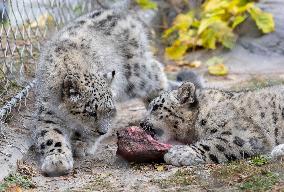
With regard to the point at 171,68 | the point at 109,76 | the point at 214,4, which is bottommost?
the point at 171,68

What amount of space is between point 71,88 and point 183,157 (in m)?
1.29

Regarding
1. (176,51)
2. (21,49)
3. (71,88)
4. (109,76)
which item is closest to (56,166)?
(71,88)

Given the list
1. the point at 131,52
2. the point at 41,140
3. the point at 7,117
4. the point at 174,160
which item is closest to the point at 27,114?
the point at 7,117

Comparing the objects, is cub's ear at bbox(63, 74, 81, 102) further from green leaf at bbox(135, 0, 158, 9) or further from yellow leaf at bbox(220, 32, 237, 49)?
→ green leaf at bbox(135, 0, 158, 9)

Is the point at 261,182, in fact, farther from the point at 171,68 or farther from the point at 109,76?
the point at 171,68

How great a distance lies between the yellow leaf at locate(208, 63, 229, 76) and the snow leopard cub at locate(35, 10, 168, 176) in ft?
9.15

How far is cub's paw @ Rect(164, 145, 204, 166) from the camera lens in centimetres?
653

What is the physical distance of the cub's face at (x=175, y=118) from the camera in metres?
7.08

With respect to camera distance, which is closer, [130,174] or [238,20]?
[130,174]

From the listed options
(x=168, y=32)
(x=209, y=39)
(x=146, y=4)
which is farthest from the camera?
(x=146, y=4)

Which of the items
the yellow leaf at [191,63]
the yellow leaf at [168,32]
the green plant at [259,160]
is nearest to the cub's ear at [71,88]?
the green plant at [259,160]

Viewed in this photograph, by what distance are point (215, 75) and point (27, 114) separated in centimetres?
376

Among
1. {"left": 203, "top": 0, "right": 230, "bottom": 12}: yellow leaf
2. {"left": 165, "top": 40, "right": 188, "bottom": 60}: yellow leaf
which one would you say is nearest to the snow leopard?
{"left": 165, "top": 40, "right": 188, "bottom": 60}: yellow leaf

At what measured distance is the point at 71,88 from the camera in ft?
22.1
